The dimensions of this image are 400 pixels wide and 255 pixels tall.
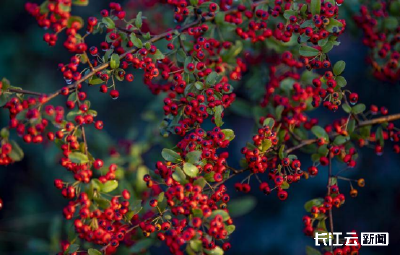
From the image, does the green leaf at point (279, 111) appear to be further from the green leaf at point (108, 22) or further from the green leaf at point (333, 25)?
the green leaf at point (108, 22)

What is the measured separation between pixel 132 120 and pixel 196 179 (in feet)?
8.11

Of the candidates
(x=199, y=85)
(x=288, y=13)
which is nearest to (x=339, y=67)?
(x=288, y=13)

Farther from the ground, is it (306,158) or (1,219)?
(306,158)

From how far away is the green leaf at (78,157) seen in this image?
1.64 metres

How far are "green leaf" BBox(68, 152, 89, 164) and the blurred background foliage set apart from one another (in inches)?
30.0

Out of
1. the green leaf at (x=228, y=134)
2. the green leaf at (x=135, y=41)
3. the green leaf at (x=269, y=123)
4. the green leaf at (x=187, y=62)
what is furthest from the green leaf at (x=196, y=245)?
the green leaf at (x=135, y=41)

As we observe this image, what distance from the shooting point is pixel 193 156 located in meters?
1.61

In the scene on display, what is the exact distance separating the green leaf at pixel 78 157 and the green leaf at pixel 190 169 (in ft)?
1.23

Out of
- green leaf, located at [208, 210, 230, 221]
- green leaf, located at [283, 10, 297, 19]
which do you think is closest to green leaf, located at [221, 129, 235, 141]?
green leaf, located at [208, 210, 230, 221]

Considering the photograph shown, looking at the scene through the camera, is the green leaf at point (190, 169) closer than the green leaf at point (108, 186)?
Yes

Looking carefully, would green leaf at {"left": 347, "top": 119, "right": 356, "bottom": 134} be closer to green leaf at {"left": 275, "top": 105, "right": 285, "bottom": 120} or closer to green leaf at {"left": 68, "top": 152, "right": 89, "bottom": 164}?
green leaf at {"left": 275, "top": 105, "right": 285, "bottom": 120}

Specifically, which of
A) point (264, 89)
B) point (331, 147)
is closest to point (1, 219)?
point (264, 89)

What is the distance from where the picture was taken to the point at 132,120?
13.1ft

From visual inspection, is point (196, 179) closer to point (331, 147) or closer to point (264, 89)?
point (331, 147)
